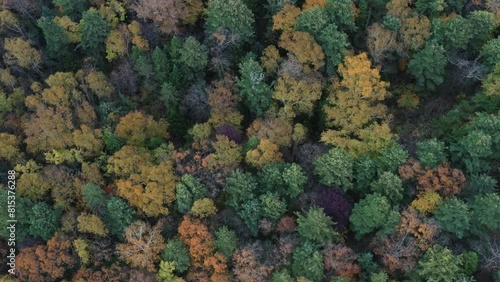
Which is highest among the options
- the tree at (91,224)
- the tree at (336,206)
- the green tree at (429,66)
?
the green tree at (429,66)

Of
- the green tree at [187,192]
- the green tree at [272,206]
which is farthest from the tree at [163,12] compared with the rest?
the green tree at [272,206]

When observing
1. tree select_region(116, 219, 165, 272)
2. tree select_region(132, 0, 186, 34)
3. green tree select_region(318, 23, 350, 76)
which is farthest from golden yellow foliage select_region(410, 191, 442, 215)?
tree select_region(132, 0, 186, 34)

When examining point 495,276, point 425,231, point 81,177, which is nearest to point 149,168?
point 81,177

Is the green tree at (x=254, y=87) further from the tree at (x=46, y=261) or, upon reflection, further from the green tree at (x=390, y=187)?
the tree at (x=46, y=261)

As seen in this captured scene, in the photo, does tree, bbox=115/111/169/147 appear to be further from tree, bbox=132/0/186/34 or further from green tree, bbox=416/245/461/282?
green tree, bbox=416/245/461/282

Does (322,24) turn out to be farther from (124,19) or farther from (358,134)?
(124,19)

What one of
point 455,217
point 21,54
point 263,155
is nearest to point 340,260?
point 455,217
